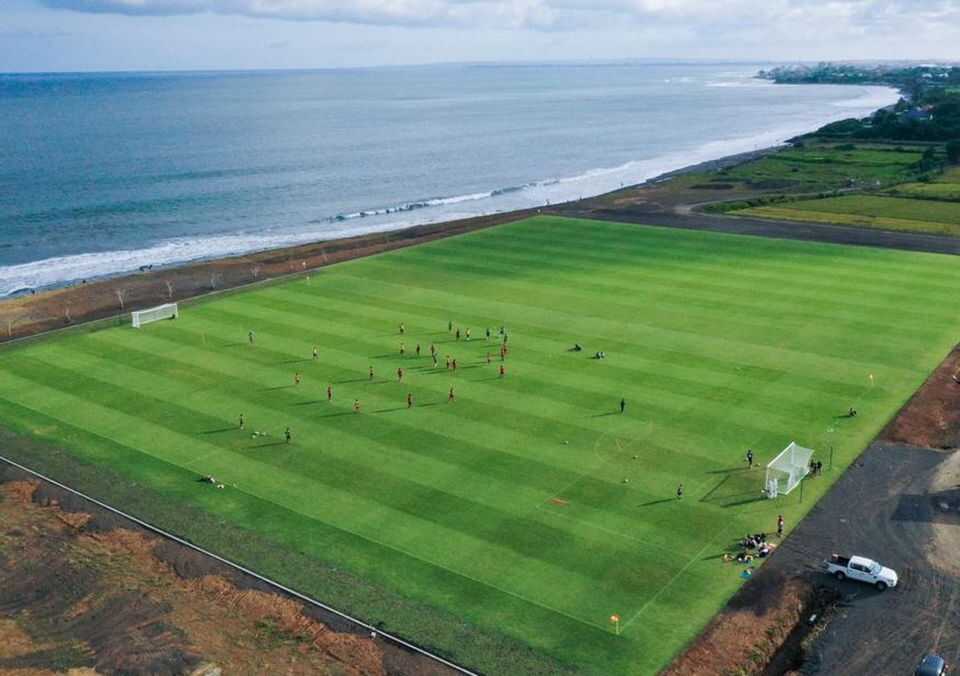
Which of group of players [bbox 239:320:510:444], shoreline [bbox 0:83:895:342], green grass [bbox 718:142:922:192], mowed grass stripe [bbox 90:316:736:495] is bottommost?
mowed grass stripe [bbox 90:316:736:495]

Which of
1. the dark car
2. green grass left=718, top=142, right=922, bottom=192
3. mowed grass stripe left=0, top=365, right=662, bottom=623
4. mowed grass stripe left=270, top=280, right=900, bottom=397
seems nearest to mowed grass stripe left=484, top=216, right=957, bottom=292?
mowed grass stripe left=270, top=280, right=900, bottom=397

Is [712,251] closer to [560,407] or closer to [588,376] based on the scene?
[588,376]

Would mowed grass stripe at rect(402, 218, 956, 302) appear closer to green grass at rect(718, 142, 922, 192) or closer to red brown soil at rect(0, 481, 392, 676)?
green grass at rect(718, 142, 922, 192)

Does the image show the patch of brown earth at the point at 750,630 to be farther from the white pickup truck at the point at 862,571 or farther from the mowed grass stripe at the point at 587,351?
the mowed grass stripe at the point at 587,351

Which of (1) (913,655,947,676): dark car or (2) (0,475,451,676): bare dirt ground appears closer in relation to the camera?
(1) (913,655,947,676): dark car

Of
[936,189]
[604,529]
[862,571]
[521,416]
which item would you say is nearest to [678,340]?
[521,416]

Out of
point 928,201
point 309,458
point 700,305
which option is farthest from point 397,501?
point 928,201

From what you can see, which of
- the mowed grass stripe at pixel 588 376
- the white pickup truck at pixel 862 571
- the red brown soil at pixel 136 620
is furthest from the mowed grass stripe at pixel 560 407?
the red brown soil at pixel 136 620

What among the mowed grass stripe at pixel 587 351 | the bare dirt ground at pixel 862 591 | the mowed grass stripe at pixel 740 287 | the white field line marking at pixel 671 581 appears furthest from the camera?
the mowed grass stripe at pixel 740 287
